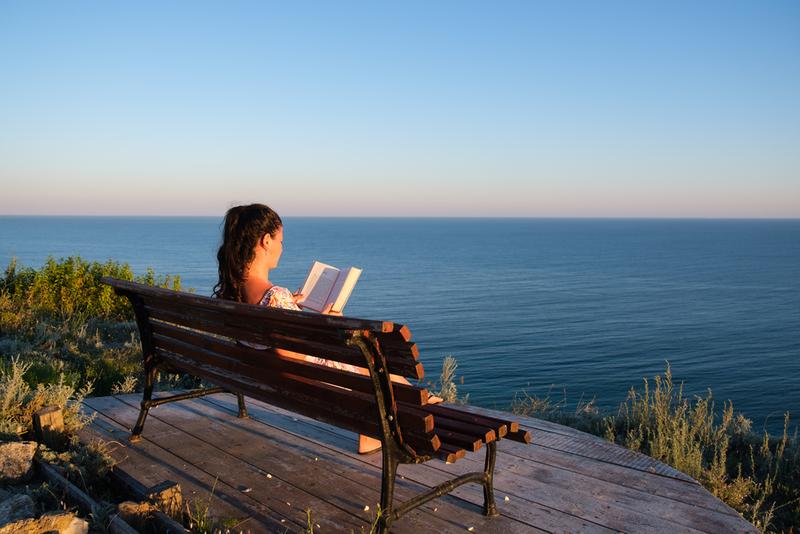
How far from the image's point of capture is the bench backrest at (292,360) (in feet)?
8.98

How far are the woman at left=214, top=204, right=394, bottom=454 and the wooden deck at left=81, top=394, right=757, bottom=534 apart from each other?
2.43 ft

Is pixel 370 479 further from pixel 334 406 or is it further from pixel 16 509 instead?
pixel 16 509

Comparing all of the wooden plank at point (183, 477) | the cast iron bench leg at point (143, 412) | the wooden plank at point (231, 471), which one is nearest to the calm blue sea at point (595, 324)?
the wooden plank at point (231, 471)

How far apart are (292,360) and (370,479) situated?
1.03 meters

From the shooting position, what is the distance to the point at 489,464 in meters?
3.41

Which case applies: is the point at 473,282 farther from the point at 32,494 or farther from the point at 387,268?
the point at 32,494

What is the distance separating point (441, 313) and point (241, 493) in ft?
91.8

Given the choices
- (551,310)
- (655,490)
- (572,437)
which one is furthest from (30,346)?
(551,310)

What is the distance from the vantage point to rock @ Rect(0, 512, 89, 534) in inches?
104

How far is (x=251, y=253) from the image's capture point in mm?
4070

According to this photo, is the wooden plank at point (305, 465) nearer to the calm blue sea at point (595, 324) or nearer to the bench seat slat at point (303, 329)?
the bench seat slat at point (303, 329)

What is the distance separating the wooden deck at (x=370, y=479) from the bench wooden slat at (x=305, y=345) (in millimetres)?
911

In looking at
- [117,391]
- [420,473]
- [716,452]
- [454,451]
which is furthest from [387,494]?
[117,391]

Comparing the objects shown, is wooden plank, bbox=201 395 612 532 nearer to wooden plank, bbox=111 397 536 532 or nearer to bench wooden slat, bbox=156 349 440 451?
wooden plank, bbox=111 397 536 532
